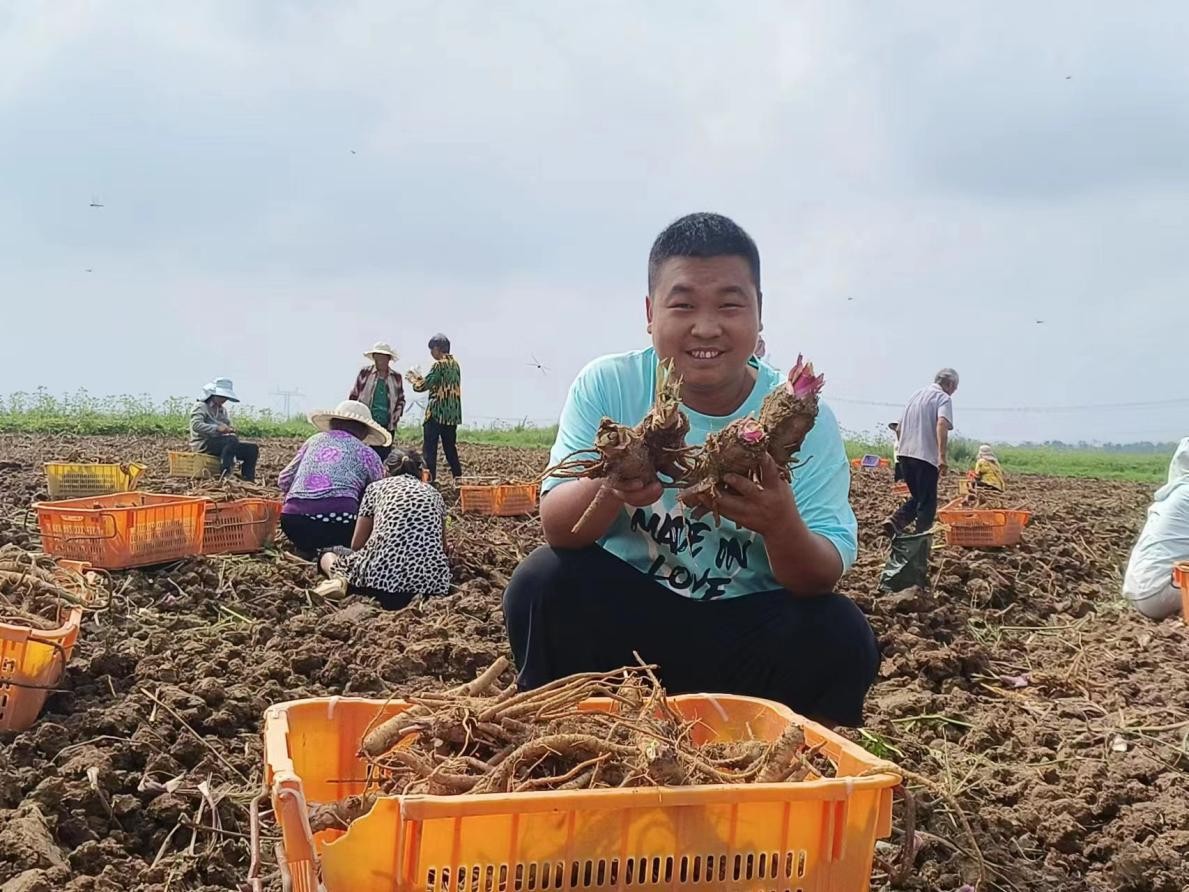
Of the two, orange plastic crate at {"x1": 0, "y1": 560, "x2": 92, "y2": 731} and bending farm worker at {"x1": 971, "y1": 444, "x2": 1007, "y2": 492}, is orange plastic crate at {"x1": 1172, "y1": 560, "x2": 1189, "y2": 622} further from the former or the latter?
bending farm worker at {"x1": 971, "y1": 444, "x2": 1007, "y2": 492}

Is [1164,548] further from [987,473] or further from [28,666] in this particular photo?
[987,473]

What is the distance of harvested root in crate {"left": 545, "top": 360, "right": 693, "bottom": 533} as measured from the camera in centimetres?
206

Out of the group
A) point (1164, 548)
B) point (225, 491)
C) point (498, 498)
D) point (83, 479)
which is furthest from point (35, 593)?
point (498, 498)

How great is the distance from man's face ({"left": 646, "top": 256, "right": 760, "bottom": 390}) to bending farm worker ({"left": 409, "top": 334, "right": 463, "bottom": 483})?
813cm

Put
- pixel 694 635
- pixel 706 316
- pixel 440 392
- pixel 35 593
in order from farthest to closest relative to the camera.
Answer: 1. pixel 440 392
2. pixel 35 593
3. pixel 694 635
4. pixel 706 316

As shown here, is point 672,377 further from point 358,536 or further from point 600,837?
point 358,536

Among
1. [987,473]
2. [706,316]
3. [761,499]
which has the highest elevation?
[706,316]

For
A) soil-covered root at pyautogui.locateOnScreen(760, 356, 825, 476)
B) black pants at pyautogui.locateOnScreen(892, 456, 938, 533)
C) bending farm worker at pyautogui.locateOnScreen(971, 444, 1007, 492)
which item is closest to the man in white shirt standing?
black pants at pyautogui.locateOnScreen(892, 456, 938, 533)

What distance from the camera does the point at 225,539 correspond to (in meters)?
6.02

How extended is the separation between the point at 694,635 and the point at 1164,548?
368 cm

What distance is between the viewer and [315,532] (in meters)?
5.83

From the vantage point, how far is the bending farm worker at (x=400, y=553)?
5.14 m

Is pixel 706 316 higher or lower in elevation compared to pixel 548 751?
higher

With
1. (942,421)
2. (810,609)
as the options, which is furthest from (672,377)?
(942,421)
